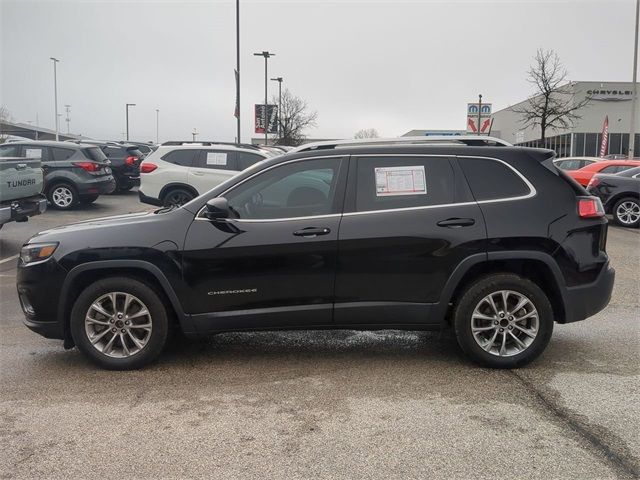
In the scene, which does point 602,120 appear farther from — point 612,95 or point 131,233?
point 131,233

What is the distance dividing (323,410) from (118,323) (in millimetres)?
1788

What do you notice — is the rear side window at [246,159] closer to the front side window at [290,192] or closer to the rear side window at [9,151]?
the rear side window at [9,151]

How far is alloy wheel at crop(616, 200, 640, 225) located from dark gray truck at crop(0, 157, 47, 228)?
41.1ft

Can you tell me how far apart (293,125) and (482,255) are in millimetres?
53133

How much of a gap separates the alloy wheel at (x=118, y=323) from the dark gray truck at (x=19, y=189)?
17.1 feet

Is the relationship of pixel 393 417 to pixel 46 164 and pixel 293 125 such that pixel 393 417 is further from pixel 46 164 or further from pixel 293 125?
pixel 293 125

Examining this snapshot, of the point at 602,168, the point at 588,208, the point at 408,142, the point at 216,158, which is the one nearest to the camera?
the point at 588,208

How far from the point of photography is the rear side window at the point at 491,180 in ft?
15.1

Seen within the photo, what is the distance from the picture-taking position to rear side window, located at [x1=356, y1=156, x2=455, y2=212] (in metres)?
4.59

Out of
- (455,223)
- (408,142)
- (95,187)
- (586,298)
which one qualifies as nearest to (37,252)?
(408,142)

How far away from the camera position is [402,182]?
4637 mm

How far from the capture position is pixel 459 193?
181 inches

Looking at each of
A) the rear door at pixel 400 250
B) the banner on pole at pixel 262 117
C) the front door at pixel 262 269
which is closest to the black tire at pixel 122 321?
the front door at pixel 262 269

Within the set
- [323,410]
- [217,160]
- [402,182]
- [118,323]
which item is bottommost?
[323,410]
